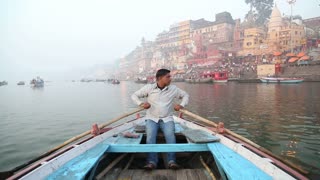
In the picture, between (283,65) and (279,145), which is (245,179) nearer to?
(279,145)

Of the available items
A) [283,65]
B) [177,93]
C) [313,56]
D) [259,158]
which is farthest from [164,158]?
[313,56]

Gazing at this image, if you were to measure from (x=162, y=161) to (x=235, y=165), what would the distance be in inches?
74.8

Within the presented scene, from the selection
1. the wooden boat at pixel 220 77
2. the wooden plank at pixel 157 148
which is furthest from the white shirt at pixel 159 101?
the wooden boat at pixel 220 77

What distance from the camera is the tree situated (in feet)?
335

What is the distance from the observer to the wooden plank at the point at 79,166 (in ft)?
10.3

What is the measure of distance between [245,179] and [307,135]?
27.0ft

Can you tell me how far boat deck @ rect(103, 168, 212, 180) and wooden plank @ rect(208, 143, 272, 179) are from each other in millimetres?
409

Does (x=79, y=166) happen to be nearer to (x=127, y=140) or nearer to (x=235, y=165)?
(x=127, y=140)

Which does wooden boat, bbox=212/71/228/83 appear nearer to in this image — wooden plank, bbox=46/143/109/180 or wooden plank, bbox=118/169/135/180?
wooden plank, bbox=118/169/135/180

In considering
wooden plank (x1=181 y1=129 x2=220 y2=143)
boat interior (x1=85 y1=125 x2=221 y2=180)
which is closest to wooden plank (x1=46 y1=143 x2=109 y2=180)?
boat interior (x1=85 y1=125 x2=221 y2=180)

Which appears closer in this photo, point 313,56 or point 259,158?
point 259,158

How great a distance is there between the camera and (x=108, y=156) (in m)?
4.70

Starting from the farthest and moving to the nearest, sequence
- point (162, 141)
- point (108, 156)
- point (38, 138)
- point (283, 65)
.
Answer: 1. point (283, 65)
2. point (38, 138)
3. point (162, 141)
4. point (108, 156)

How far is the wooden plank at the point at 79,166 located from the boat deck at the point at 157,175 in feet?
1.33
